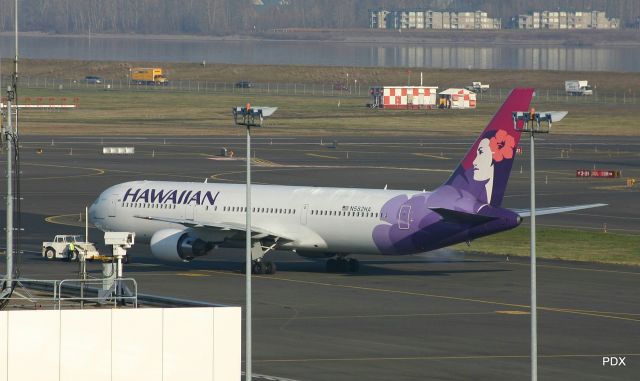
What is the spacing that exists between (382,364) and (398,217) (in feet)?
76.8

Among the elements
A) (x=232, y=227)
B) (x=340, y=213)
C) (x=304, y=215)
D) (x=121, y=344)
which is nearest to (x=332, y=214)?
(x=340, y=213)

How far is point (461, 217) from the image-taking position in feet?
248

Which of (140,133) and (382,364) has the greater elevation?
(140,133)

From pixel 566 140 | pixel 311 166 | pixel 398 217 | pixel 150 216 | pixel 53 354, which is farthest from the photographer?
pixel 566 140

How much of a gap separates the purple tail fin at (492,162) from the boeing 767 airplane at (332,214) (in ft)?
0.16

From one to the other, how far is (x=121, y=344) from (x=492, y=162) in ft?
131

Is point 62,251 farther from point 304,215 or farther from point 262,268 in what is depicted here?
point 304,215

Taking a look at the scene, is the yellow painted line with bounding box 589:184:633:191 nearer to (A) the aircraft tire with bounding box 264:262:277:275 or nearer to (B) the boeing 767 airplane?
(B) the boeing 767 airplane

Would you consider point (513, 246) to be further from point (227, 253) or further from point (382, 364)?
point (382, 364)

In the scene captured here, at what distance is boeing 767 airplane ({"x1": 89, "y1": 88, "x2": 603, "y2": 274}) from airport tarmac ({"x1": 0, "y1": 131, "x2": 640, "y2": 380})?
5.38 feet

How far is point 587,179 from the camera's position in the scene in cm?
14088

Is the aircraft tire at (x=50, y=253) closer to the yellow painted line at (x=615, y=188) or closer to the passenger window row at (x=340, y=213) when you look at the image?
the passenger window row at (x=340, y=213)

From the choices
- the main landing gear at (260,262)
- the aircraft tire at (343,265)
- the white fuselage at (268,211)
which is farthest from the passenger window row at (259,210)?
the aircraft tire at (343,265)

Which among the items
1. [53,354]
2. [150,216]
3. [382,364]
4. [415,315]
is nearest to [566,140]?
[150,216]
